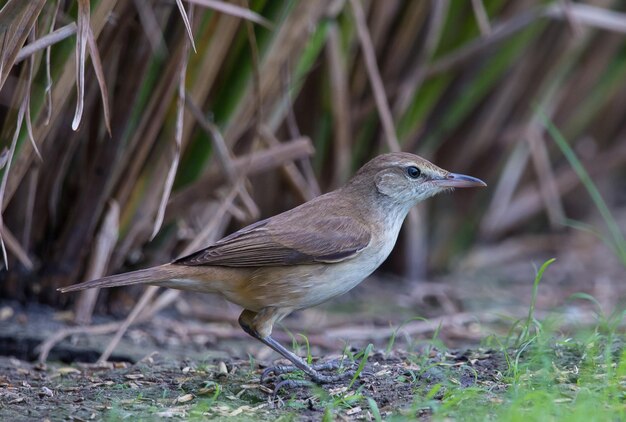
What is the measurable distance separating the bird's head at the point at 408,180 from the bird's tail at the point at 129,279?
1.21m

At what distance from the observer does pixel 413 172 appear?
16.6ft

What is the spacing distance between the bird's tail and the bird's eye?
136 centimetres

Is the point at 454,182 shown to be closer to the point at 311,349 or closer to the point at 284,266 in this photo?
the point at 284,266

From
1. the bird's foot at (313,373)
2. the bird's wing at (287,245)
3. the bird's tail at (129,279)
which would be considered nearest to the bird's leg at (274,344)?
the bird's foot at (313,373)

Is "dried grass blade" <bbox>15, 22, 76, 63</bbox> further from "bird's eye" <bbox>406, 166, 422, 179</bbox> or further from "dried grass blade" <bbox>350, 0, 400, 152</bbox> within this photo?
"dried grass blade" <bbox>350, 0, 400, 152</bbox>

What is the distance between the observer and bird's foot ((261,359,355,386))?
4.27 meters

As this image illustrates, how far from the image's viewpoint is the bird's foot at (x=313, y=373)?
14.0 ft

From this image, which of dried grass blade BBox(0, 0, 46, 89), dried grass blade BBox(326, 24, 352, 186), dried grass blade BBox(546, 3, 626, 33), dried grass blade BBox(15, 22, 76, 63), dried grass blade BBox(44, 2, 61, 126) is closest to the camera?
dried grass blade BBox(0, 0, 46, 89)

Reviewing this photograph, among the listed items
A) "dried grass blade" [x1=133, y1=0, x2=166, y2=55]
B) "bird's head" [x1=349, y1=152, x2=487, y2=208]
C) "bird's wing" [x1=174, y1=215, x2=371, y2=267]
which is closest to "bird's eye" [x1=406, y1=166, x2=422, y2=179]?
"bird's head" [x1=349, y1=152, x2=487, y2=208]

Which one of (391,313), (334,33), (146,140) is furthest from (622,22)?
(146,140)

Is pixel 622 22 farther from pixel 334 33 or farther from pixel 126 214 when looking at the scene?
pixel 126 214

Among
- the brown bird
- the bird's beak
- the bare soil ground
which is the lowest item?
the bare soil ground

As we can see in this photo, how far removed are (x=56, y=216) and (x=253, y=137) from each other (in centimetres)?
124

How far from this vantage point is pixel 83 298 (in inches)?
227
